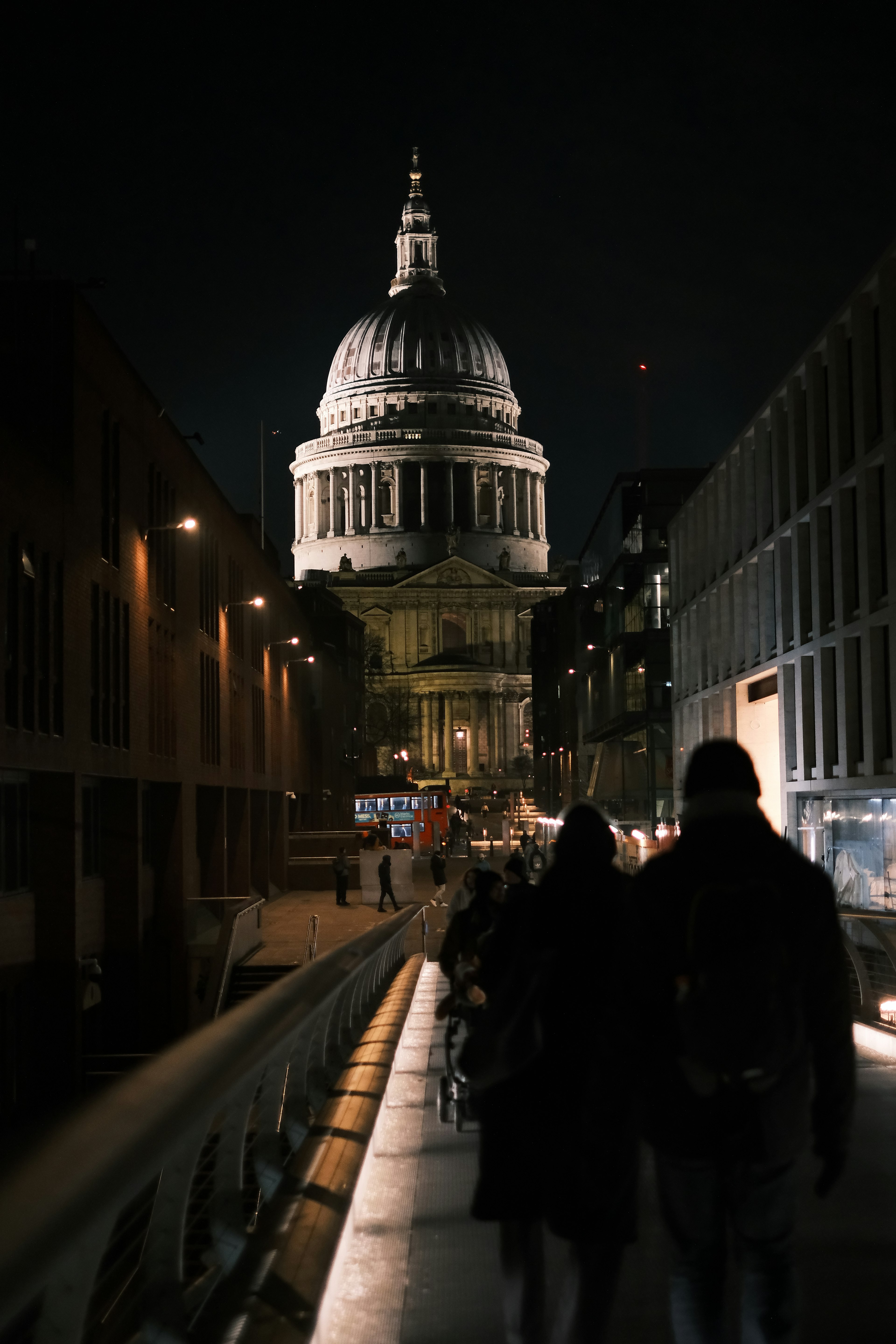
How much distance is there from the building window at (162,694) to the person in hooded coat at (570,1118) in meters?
30.5

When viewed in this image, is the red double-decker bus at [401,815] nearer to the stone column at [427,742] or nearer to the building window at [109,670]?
the building window at [109,670]

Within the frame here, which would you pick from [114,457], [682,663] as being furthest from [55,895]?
[682,663]

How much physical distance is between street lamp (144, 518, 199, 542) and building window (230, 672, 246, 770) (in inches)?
450

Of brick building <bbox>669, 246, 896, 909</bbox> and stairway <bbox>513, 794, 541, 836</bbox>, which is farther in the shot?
stairway <bbox>513, 794, 541, 836</bbox>

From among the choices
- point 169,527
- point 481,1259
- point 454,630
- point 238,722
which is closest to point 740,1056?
point 481,1259

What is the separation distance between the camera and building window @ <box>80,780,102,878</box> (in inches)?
1234

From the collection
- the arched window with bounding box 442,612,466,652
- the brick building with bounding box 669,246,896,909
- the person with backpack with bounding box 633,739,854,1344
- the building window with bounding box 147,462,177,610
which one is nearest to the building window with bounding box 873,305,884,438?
the brick building with bounding box 669,246,896,909

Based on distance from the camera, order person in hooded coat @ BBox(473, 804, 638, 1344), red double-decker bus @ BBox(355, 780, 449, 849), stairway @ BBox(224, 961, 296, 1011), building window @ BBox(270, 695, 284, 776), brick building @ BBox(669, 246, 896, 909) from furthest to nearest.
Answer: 1. red double-decker bus @ BBox(355, 780, 449, 849)
2. building window @ BBox(270, 695, 284, 776)
3. stairway @ BBox(224, 961, 296, 1011)
4. brick building @ BBox(669, 246, 896, 909)
5. person in hooded coat @ BBox(473, 804, 638, 1344)

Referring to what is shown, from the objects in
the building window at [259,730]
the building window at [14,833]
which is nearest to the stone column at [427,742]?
the building window at [259,730]

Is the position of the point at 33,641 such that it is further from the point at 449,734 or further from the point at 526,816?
the point at 449,734

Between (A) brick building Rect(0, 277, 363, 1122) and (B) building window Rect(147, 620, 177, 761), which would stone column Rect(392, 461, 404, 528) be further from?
(B) building window Rect(147, 620, 177, 761)

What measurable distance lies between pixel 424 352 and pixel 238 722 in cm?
14991

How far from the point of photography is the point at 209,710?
44312 millimetres

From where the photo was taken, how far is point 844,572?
36031 mm
